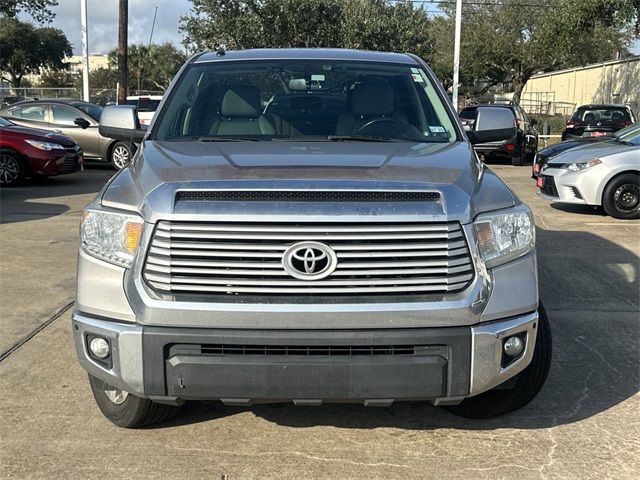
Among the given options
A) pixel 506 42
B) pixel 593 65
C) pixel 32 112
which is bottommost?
pixel 32 112

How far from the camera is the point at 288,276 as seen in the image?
2.85m

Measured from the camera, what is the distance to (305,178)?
116 inches

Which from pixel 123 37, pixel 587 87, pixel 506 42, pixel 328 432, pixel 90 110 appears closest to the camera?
pixel 328 432

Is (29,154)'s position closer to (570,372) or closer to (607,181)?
(607,181)

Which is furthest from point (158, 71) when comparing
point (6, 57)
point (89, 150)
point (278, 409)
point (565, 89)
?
point (278, 409)

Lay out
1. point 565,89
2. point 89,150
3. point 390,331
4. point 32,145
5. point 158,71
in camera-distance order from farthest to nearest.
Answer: point 158,71 < point 565,89 < point 89,150 < point 32,145 < point 390,331

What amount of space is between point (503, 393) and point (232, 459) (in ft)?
4.43

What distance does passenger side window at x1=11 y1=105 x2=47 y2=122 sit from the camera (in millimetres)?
15797

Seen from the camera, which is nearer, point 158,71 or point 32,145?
point 32,145

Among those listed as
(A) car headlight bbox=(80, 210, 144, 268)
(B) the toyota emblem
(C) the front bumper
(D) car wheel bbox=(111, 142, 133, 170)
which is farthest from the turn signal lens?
(D) car wheel bbox=(111, 142, 133, 170)

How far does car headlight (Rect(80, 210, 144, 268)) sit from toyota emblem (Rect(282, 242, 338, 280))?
0.64 metres

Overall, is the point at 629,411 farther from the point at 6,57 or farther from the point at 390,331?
the point at 6,57

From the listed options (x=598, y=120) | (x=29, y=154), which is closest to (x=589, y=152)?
(x=29, y=154)

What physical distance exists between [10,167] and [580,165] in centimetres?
947
